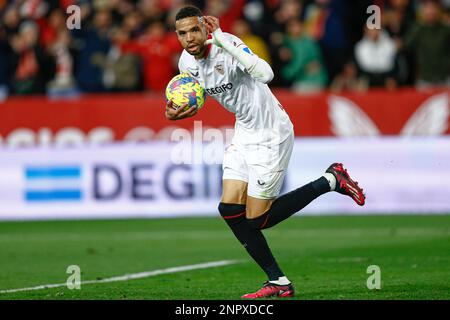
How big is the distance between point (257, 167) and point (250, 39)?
34.7 ft

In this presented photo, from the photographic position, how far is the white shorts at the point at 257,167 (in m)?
9.49

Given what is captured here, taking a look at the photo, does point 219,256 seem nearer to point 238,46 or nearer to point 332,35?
point 238,46

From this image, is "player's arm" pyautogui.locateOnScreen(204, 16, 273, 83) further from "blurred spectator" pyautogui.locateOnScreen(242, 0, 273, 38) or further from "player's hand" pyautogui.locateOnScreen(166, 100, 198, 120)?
"blurred spectator" pyautogui.locateOnScreen(242, 0, 273, 38)

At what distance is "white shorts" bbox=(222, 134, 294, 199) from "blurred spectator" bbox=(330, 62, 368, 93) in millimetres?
10472

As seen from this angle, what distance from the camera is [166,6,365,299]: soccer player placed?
9398mm

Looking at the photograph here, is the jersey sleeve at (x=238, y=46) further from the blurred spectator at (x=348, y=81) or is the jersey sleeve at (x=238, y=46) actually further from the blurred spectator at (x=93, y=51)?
the blurred spectator at (x=93, y=51)

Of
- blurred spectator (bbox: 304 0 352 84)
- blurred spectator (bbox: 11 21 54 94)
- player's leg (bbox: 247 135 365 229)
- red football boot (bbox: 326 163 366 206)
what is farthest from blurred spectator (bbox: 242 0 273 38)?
player's leg (bbox: 247 135 365 229)

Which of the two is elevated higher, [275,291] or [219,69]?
[219,69]

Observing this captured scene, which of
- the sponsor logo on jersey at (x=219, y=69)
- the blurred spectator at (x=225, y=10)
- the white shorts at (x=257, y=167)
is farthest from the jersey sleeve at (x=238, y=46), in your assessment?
the blurred spectator at (x=225, y=10)

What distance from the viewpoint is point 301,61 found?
65.4ft

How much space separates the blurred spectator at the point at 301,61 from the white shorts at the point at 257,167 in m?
10.4

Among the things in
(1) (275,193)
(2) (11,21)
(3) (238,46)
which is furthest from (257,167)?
(2) (11,21)
